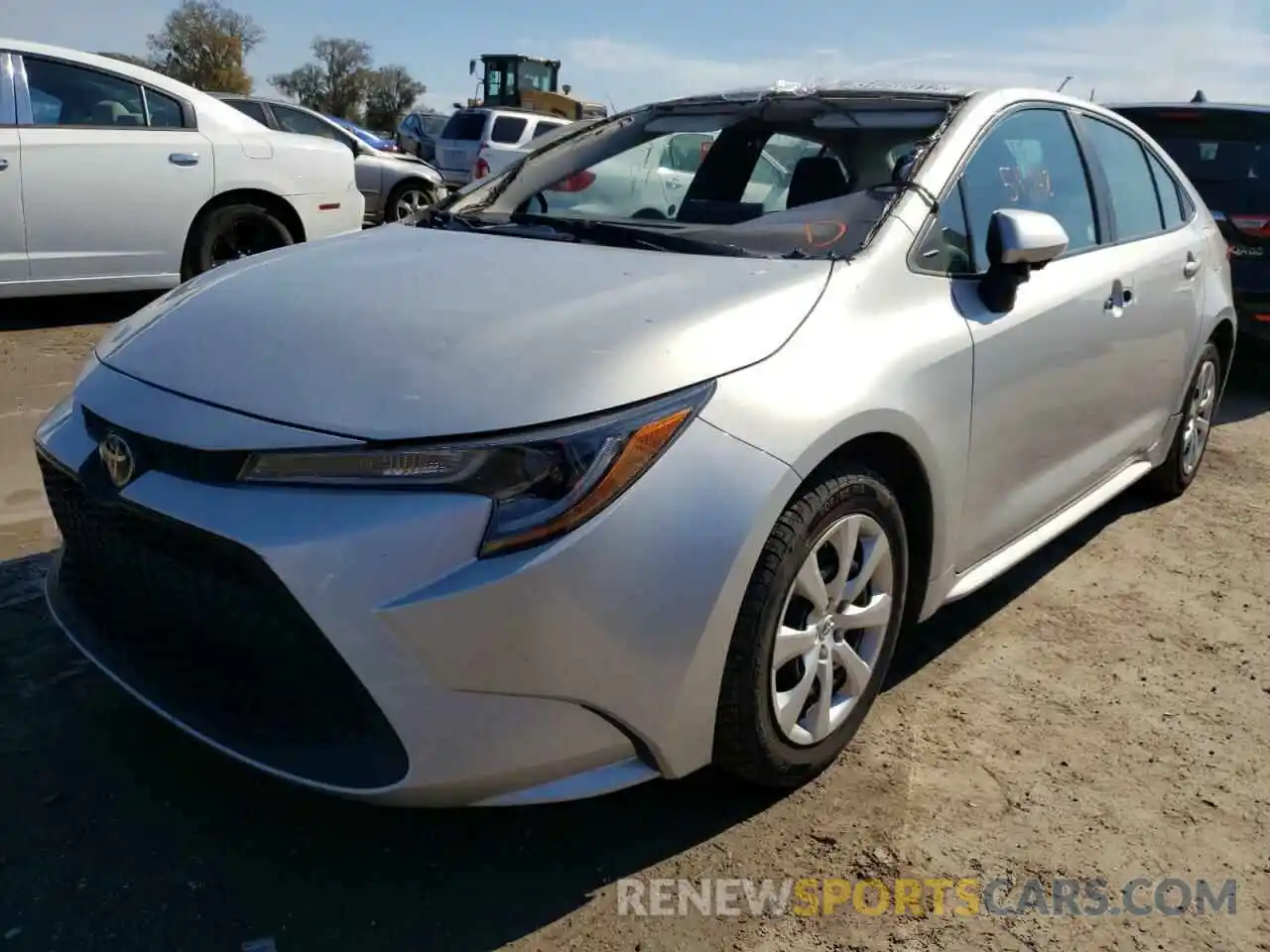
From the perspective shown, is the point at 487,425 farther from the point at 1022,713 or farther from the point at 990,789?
the point at 1022,713

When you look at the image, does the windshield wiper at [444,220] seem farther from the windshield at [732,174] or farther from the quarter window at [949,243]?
the quarter window at [949,243]

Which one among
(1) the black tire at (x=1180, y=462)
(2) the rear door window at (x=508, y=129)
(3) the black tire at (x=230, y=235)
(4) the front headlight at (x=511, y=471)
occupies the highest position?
(2) the rear door window at (x=508, y=129)

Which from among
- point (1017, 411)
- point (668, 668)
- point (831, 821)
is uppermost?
point (1017, 411)

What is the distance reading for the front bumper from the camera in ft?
5.88

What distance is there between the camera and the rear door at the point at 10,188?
19.1ft

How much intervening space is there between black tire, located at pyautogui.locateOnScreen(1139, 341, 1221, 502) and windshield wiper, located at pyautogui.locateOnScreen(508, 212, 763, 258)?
2500mm

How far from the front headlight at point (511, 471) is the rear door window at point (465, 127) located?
18139mm

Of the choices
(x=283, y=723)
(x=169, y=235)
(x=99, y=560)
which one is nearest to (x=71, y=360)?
(x=169, y=235)

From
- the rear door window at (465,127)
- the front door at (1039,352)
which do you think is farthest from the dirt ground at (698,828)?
the rear door window at (465,127)

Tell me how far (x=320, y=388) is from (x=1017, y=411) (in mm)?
1779

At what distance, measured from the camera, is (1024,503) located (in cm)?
306

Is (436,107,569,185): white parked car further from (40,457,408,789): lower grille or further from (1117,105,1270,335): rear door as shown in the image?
(40,457,408,789): lower grille

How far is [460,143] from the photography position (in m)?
19.2

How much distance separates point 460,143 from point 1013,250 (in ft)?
58.4
